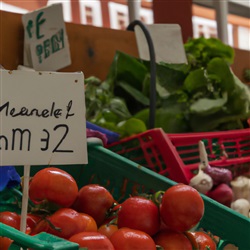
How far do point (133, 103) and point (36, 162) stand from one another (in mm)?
1134

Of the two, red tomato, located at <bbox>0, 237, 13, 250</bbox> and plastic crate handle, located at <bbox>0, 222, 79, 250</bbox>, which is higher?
plastic crate handle, located at <bbox>0, 222, 79, 250</bbox>

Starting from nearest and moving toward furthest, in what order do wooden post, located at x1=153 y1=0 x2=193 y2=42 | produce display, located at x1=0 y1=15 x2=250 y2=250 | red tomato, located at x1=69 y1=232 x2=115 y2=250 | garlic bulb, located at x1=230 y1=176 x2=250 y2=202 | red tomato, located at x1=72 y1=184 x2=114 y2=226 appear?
red tomato, located at x1=69 y1=232 x2=115 y2=250 < produce display, located at x1=0 y1=15 x2=250 y2=250 < red tomato, located at x1=72 y1=184 x2=114 y2=226 < garlic bulb, located at x1=230 y1=176 x2=250 y2=202 < wooden post, located at x1=153 y1=0 x2=193 y2=42

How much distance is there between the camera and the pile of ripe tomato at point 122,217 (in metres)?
0.74

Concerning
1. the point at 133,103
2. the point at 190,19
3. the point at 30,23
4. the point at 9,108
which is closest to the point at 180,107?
the point at 133,103

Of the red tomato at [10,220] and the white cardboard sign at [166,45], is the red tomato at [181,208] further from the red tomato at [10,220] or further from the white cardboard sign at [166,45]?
the white cardboard sign at [166,45]

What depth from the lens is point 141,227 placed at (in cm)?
77

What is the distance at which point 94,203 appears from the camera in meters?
0.85

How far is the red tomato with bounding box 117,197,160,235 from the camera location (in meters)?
0.77

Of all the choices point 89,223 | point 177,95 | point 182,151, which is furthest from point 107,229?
point 177,95

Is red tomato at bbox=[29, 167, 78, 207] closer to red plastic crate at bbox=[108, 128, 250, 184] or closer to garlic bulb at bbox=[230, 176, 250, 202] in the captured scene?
red plastic crate at bbox=[108, 128, 250, 184]

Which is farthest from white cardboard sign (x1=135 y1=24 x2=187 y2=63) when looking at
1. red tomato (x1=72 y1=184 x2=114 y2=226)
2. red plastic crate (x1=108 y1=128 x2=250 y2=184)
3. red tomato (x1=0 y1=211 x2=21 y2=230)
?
red tomato (x1=0 y1=211 x2=21 y2=230)

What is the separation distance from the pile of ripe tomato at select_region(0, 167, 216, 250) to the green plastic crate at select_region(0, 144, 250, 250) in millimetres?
104

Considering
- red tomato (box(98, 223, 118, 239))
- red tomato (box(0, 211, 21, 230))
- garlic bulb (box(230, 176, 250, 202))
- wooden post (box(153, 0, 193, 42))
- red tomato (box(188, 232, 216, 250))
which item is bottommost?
garlic bulb (box(230, 176, 250, 202))

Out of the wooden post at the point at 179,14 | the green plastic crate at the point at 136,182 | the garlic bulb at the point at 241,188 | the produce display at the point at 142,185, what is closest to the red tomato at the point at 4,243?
the produce display at the point at 142,185
